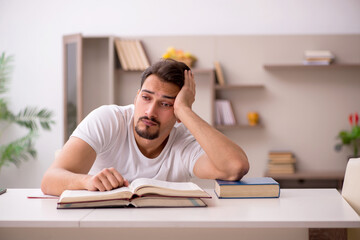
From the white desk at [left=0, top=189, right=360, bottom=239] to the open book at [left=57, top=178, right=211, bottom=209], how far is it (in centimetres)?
2

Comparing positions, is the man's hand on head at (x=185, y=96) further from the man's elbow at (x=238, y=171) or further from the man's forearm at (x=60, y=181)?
the man's forearm at (x=60, y=181)

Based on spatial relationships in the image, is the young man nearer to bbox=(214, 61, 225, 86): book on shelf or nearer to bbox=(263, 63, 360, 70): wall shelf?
bbox=(214, 61, 225, 86): book on shelf

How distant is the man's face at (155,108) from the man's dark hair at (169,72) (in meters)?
0.02

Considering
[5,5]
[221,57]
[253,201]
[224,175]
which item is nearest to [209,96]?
[221,57]

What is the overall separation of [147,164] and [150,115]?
227 mm

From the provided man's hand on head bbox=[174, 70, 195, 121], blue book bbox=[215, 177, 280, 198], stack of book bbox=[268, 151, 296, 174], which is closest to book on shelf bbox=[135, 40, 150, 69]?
stack of book bbox=[268, 151, 296, 174]

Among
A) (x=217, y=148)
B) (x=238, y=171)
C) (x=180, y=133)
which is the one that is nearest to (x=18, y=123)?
(x=180, y=133)

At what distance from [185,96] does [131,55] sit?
2.63 meters

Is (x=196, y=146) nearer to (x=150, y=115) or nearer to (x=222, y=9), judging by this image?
(x=150, y=115)

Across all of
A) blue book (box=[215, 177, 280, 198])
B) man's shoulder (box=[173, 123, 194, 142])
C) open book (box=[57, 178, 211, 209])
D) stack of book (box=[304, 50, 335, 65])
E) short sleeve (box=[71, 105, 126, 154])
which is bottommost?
blue book (box=[215, 177, 280, 198])

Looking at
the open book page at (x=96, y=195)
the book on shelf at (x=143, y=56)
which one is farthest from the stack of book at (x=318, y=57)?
the open book page at (x=96, y=195)

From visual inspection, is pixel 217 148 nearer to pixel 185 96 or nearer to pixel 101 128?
pixel 185 96

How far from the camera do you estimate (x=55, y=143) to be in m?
4.80

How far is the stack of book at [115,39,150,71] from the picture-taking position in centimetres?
440
